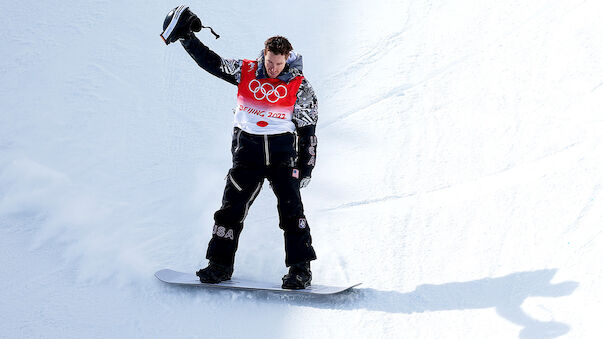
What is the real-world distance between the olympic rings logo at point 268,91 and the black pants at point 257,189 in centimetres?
22

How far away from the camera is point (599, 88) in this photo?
6.04 meters

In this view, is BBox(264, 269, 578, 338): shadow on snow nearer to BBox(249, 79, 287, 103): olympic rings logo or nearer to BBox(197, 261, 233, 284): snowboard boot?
BBox(197, 261, 233, 284): snowboard boot

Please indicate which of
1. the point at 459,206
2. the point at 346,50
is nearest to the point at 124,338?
the point at 459,206

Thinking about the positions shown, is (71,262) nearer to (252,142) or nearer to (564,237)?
(252,142)

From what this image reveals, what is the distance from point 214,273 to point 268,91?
111 centimetres

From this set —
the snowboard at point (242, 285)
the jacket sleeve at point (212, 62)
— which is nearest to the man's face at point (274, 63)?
the jacket sleeve at point (212, 62)

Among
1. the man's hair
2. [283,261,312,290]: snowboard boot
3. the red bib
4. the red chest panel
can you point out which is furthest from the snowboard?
the man's hair

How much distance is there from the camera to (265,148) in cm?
427

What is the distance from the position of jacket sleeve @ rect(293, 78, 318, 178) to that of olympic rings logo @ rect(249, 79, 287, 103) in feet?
0.47

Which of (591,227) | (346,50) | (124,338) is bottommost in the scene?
(124,338)

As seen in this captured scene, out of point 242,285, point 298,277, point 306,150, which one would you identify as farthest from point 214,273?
point 306,150

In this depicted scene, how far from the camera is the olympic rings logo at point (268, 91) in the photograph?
4.24m

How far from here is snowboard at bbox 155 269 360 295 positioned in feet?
13.6

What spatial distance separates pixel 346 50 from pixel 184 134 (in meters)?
2.01
